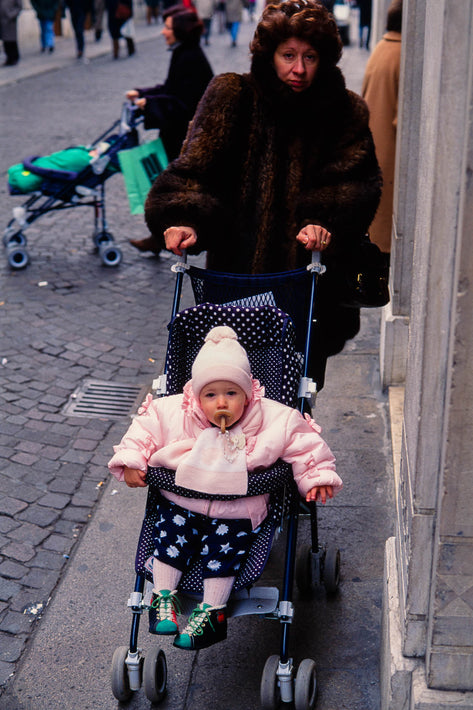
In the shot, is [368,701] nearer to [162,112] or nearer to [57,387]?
[57,387]

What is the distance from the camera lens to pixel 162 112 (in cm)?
750

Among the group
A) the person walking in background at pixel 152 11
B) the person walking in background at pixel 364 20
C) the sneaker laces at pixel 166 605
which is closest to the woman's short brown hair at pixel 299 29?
the sneaker laces at pixel 166 605

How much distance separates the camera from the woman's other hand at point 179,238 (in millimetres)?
3666

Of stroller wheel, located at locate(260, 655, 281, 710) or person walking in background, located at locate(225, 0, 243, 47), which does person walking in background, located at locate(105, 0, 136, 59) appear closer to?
person walking in background, located at locate(225, 0, 243, 47)

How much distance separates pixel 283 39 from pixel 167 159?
4.26 meters

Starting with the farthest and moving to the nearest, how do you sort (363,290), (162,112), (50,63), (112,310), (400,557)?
(50,63)
(162,112)
(112,310)
(363,290)
(400,557)

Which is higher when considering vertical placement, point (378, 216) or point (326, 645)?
point (378, 216)

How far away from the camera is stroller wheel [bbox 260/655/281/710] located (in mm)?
3070

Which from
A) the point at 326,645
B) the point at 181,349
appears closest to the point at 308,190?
the point at 181,349

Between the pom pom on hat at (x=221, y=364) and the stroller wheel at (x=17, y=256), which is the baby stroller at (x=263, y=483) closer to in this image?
the pom pom on hat at (x=221, y=364)

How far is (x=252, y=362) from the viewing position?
348 centimetres

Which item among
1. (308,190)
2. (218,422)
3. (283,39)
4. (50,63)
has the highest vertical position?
(283,39)

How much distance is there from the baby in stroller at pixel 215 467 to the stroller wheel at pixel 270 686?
0.75 ft

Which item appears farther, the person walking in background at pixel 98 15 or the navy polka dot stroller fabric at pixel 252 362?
the person walking in background at pixel 98 15
